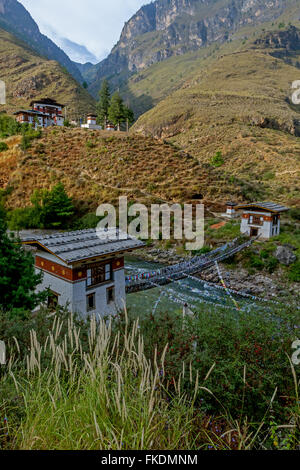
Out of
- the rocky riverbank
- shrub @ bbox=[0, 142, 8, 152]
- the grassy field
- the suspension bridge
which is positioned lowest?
the rocky riverbank

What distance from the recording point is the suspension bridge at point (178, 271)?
13.8 meters

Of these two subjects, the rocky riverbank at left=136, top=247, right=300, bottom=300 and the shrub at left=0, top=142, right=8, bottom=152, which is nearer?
the rocky riverbank at left=136, top=247, right=300, bottom=300

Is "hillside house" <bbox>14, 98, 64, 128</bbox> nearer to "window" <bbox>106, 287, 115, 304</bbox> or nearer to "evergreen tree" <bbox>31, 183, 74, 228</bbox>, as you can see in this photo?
"evergreen tree" <bbox>31, 183, 74, 228</bbox>

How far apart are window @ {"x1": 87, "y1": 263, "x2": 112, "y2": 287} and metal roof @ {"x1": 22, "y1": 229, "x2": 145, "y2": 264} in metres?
0.71

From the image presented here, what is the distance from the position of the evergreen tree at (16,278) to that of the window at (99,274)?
154cm

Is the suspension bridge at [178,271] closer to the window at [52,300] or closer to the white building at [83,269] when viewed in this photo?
the white building at [83,269]

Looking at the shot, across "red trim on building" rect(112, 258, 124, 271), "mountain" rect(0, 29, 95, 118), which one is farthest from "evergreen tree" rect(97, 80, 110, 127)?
"red trim on building" rect(112, 258, 124, 271)

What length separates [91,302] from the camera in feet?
33.8

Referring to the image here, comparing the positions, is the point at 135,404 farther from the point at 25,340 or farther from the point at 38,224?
the point at 38,224

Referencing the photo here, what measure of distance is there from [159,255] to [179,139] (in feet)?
186

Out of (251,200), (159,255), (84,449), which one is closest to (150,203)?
(159,255)

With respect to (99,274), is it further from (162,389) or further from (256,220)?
(256,220)

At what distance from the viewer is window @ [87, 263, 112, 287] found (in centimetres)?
1015

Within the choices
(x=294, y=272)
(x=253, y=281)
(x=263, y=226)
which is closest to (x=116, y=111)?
(x=263, y=226)
